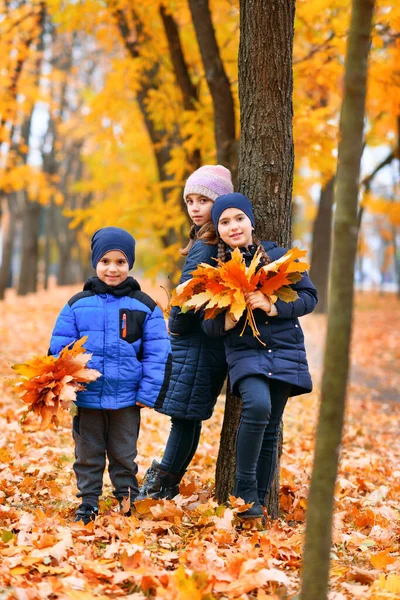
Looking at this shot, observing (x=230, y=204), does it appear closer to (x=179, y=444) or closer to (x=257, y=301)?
(x=257, y=301)

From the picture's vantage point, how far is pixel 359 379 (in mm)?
11727

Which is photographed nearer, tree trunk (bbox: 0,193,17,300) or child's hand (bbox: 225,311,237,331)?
child's hand (bbox: 225,311,237,331)

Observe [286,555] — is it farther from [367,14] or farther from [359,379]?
[359,379]

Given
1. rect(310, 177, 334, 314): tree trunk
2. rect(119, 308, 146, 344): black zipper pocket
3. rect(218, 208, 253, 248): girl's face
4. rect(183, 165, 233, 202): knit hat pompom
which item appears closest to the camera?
rect(218, 208, 253, 248): girl's face

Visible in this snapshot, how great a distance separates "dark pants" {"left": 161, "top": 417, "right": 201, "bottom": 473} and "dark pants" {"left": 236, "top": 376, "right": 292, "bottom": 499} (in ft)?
1.86

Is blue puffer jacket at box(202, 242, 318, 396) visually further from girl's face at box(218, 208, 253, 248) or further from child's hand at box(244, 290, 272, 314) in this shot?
girl's face at box(218, 208, 253, 248)

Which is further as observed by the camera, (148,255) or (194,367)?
(148,255)

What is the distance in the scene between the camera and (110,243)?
3.74 m

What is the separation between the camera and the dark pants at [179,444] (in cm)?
403

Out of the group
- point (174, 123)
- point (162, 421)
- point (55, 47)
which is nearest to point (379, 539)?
point (162, 421)

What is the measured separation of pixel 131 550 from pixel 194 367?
1.17m

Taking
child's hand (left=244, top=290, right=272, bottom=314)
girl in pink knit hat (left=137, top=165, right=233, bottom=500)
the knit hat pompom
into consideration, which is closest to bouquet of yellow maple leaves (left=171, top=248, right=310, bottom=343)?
child's hand (left=244, top=290, right=272, bottom=314)

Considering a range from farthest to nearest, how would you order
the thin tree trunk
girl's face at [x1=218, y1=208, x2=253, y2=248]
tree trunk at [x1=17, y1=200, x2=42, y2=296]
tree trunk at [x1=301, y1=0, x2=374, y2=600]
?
tree trunk at [x1=17, y1=200, x2=42, y2=296]
the thin tree trunk
girl's face at [x1=218, y1=208, x2=253, y2=248]
tree trunk at [x1=301, y1=0, x2=374, y2=600]

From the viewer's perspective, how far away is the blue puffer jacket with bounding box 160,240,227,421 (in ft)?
12.7
